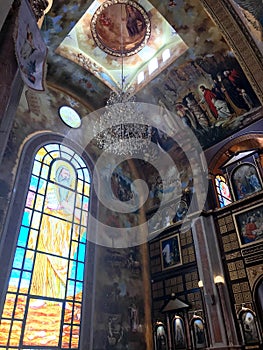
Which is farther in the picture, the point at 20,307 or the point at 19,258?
the point at 19,258

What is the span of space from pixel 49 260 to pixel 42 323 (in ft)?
6.90

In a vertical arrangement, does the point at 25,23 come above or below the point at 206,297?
above

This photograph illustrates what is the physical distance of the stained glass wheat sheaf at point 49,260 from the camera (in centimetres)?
955

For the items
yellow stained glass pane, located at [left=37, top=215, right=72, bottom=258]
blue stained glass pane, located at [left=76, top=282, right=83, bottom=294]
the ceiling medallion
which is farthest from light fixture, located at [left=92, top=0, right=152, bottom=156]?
blue stained glass pane, located at [left=76, top=282, right=83, bottom=294]

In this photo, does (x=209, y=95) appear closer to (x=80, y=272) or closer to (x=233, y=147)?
(x=233, y=147)

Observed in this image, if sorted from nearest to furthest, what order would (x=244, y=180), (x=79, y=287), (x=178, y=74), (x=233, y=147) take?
(x=79, y=287), (x=244, y=180), (x=233, y=147), (x=178, y=74)

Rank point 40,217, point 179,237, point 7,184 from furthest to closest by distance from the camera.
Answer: point 179,237 → point 40,217 → point 7,184

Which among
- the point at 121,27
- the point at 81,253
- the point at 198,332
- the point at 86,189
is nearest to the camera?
the point at 198,332

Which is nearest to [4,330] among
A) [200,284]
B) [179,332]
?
[179,332]

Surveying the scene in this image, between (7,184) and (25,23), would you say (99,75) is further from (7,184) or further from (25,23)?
(25,23)

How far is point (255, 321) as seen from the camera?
987cm

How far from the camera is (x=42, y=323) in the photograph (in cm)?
988

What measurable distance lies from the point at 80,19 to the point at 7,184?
7.67m

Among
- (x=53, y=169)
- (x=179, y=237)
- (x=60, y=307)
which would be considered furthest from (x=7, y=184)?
(x=179, y=237)
